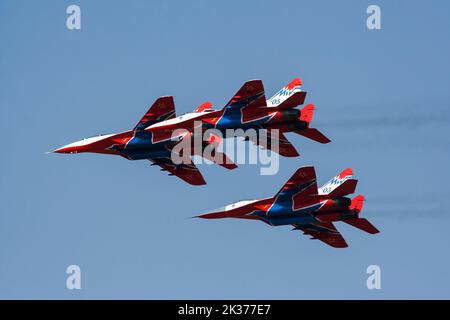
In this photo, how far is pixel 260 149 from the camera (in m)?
96.4

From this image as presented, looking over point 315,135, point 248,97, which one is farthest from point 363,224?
point 248,97

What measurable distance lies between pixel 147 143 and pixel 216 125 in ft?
18.3

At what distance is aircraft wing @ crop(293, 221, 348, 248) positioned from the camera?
325 feet

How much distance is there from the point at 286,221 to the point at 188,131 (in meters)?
9.56

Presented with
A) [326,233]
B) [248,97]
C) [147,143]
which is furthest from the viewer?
[326,233]

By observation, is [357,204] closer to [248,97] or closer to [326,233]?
[326,233]

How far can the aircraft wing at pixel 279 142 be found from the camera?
310 feet

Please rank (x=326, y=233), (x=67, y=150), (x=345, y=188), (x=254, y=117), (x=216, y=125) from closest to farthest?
(x=254, y=117)
(x=216, y=125)
(x=345, y=188)
(x=67, y=150)
(x=326, y=233)

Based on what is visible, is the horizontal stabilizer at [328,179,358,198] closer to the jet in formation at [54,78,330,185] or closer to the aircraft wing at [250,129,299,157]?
the jet in formation at [54,78,330,185]

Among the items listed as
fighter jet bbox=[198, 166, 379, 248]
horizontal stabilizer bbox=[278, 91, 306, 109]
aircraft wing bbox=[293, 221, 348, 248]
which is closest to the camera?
horizontal stabilizer bbox=[278, 91, 306, 109]

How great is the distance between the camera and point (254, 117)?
304 ft

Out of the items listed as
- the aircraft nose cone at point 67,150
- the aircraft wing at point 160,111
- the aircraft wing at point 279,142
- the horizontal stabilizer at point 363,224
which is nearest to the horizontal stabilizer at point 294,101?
the aircraft wing at point 279,142

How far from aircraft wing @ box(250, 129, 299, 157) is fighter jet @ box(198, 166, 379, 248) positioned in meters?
3.37

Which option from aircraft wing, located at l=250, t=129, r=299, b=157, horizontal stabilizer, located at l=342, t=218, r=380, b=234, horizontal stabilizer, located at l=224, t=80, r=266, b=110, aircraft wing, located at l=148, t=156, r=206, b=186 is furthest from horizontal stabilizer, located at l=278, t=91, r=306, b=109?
aircraft wing, located at l=148, t=156, r=206, b=186
